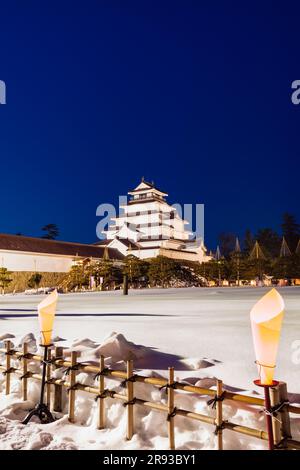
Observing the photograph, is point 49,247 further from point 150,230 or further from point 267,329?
point 267,329

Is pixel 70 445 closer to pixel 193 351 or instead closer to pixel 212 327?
pixel 193 351

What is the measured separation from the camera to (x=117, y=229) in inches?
2308

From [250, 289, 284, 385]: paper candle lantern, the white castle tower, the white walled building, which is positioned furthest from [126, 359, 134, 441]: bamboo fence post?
the white castle tower

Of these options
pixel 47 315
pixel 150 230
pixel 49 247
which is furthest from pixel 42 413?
pixel 150 230

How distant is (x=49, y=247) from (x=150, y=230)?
1565cm

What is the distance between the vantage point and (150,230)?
5562cm

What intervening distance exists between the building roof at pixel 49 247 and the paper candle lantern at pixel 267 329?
138 feet

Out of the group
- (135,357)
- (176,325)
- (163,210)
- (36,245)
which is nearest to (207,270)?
(163,210)

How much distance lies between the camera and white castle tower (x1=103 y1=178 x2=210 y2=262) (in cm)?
5262

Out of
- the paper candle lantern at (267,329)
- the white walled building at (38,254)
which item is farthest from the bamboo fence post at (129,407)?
the white walled building at (38,254)

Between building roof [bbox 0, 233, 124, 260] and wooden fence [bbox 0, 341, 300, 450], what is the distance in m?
39.5

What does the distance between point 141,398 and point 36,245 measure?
43.1 metres

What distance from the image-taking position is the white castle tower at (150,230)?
52.6m

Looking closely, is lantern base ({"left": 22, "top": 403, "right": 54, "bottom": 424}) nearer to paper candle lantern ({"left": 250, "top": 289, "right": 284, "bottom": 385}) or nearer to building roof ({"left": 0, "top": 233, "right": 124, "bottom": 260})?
paper candle lantern ({"left": 250, "top": 289, "right": 284, "bottom": 385})
